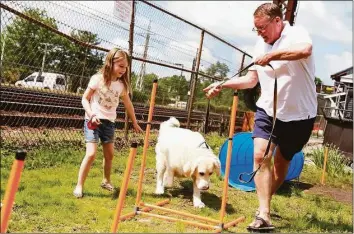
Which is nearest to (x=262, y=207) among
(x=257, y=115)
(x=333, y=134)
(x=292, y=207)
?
(x=257, y=115)

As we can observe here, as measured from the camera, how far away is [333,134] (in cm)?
1362

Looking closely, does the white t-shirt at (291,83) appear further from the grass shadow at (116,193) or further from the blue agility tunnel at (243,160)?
the blue agility tunnel at (243,160)

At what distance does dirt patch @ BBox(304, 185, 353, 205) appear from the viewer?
6.27 metres

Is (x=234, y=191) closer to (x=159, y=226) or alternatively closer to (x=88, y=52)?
(x=159, y=226)

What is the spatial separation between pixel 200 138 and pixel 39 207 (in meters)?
2.01

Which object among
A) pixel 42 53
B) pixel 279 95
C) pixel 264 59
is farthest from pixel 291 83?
pixel 42 53

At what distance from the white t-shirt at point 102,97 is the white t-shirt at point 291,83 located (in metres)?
1.63

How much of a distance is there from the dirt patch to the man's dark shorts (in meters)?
2.81

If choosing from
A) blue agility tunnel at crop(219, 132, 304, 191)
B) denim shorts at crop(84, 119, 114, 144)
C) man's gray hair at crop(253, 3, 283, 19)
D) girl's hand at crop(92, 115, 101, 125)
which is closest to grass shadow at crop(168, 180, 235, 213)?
blue agility tunnel at crop(219, 132, 304, 191)

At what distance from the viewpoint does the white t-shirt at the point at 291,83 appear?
359cm

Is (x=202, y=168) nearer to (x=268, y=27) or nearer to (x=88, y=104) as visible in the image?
(x=88, y=104)

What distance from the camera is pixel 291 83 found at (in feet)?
11.8

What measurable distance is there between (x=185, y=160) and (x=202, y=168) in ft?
1.07

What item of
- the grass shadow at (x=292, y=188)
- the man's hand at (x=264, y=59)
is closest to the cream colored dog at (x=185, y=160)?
the man's hand at (x=264, y=59)
